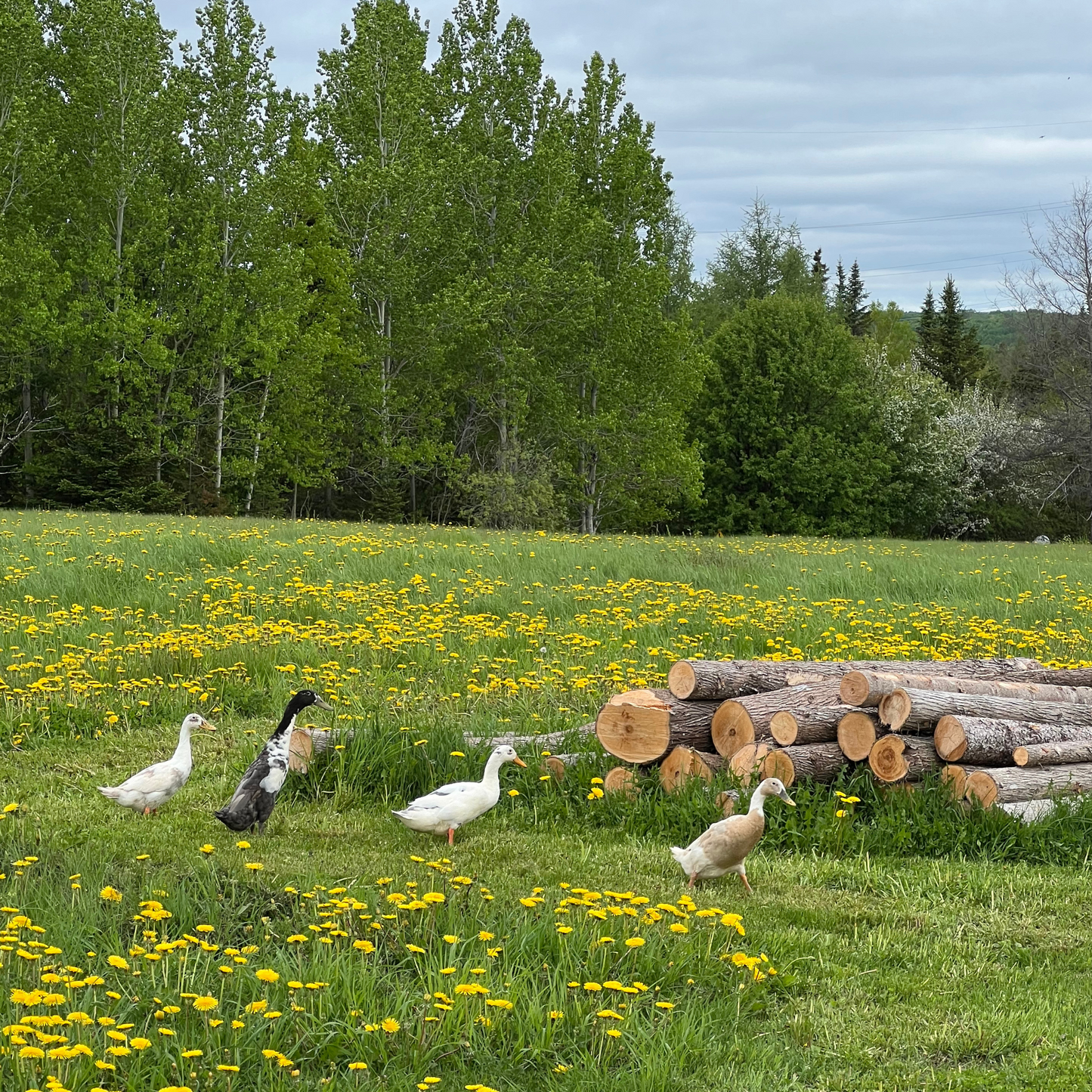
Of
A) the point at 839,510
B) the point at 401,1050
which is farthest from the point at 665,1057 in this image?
the point at 839,510

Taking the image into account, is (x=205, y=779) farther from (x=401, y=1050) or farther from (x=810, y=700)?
(x=401, y=1050)

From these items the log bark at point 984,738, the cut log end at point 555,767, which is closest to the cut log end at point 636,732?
the cut log end at point 555,767

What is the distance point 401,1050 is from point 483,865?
258cm

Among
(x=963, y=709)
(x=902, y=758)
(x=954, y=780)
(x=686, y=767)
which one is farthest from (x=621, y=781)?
(x=963, y=709)

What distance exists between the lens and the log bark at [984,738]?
725cm

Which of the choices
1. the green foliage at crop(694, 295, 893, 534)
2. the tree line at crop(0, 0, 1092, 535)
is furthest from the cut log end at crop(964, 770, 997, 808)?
the green foliage at crop(694, 295, 893, 534)

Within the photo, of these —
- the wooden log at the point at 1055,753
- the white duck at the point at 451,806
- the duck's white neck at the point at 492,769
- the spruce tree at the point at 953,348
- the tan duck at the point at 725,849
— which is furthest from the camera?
the spruce tree at the point at 953,348

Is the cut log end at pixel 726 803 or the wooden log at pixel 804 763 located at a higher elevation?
the wooden log at pixel 804 763

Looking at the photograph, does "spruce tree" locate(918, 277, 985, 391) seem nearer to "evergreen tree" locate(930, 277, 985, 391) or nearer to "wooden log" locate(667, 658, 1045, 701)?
"evergreen tree" locate(930, 277, 985, 391)

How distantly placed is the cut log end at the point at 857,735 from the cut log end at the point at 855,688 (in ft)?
0.30

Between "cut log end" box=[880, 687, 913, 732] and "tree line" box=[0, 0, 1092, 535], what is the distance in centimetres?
2830

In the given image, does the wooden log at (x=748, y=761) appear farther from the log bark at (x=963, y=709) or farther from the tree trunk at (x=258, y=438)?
the tree trunk at (x=258, y=438)

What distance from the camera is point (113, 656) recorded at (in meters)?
10.9

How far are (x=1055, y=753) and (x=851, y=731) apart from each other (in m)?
1.29
